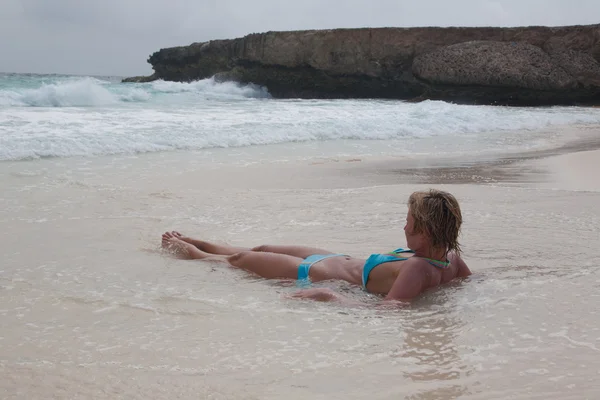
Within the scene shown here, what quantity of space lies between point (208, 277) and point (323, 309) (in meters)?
0.90

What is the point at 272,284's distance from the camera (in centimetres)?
375

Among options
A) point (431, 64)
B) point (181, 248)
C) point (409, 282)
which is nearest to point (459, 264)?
point (409, 282)

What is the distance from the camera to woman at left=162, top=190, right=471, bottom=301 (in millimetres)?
3475

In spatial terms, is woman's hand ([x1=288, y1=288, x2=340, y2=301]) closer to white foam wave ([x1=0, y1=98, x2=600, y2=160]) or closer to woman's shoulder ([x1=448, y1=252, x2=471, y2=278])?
woman's shoulder ([x1=448, y1=252, x2=471, y2=278])

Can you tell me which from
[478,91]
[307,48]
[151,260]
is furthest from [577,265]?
[307,48]

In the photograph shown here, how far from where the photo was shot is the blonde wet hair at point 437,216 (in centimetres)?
356

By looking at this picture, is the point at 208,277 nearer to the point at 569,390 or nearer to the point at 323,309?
the point at 323,309

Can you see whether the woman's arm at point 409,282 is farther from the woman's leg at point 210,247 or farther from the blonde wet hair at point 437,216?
the woman's leg at point 210,247

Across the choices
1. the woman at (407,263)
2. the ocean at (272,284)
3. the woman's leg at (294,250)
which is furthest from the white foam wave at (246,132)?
the woman at (407,263)

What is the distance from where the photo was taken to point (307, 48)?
3597cm

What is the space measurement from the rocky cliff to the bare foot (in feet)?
95.1

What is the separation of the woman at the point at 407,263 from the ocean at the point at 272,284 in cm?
9

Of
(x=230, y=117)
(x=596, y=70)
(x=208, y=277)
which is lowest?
(x=208, y=277)

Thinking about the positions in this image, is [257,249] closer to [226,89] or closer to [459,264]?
[459,264]
